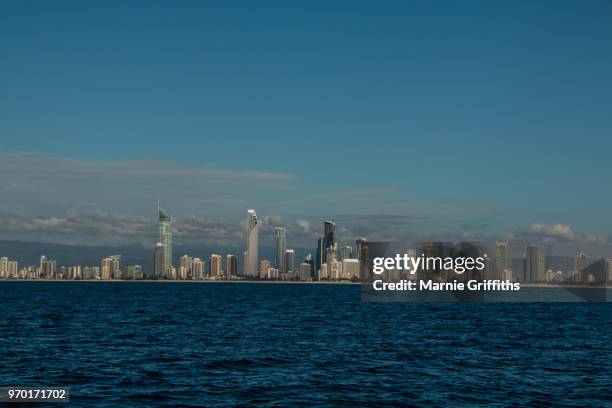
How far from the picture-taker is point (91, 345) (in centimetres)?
7225

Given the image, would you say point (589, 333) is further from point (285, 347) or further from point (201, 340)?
point (201, 340)

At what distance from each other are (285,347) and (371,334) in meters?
19.2

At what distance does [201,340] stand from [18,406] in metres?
36.4

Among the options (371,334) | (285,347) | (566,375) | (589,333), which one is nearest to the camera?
(566,375)

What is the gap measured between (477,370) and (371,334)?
103 ft

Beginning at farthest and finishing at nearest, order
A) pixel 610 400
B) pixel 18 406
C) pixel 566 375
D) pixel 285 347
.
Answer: pixel 285 347, pixel 566 375, pixel 610 400, pixel 18 406

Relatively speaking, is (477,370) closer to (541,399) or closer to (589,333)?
(541,399)

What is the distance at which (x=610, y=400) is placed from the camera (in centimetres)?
4647

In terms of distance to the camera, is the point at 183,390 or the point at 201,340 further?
the point at 201,340

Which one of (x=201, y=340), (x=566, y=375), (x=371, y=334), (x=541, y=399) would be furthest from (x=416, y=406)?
(x=371, y=334)

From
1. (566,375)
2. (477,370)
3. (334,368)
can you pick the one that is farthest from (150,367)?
(566,375)

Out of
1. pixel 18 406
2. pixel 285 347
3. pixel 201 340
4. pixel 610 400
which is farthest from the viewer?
pixel 201 340

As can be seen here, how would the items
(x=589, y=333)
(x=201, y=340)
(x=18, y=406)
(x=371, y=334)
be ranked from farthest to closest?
(x=589, y=333) → (x=371, y=334) → (x=201, y=340) → (x=18, y=406)

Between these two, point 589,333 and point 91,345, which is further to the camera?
point 589,333
